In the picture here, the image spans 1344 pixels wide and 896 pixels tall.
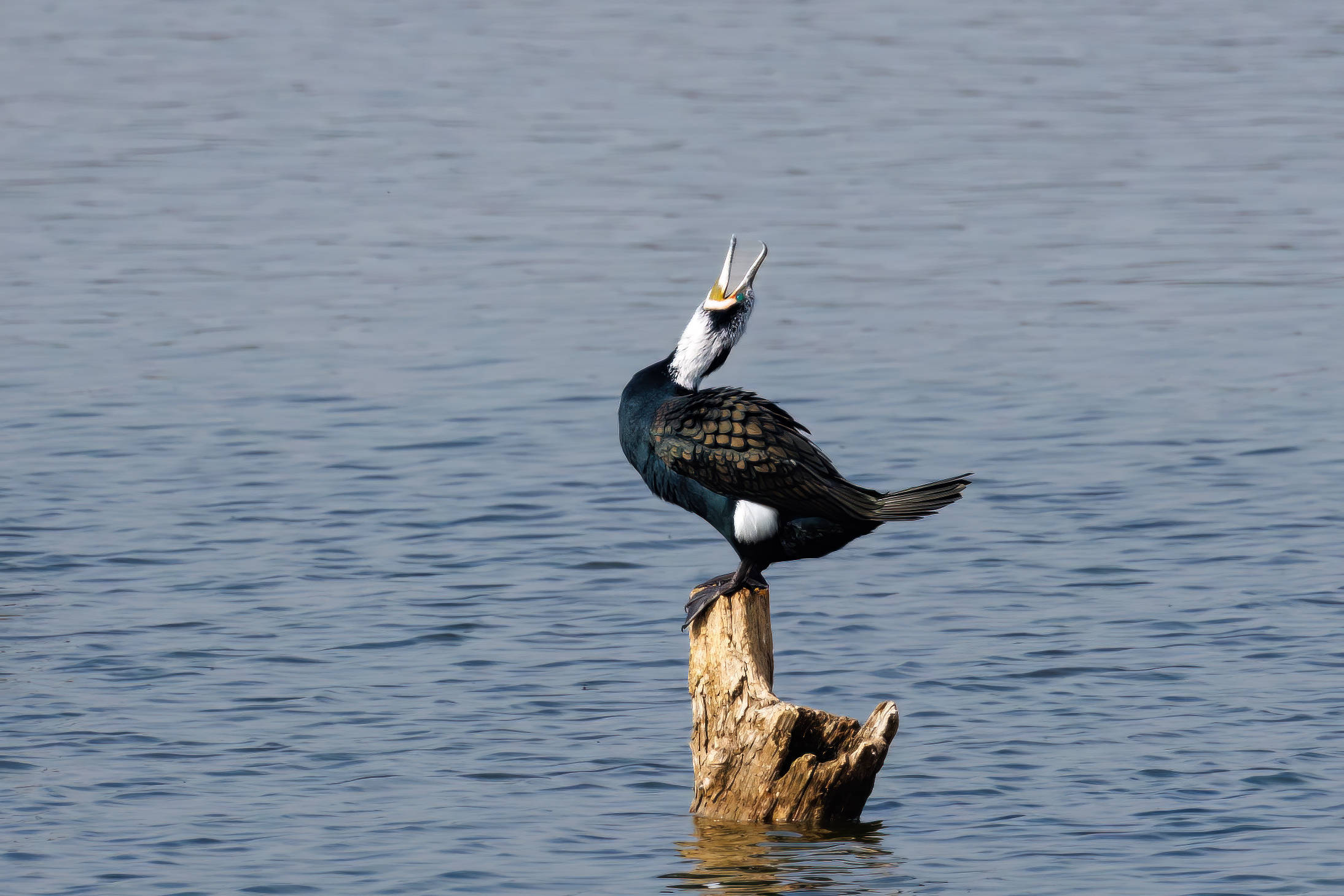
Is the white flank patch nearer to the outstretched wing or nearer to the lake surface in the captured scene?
the outstretched wing

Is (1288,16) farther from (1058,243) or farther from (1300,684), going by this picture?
(1300,684)

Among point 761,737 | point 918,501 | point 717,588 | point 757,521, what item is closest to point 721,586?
point 717,588

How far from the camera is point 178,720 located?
444 inches

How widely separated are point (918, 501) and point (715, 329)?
1084mm

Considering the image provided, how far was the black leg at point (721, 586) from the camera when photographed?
344 inches

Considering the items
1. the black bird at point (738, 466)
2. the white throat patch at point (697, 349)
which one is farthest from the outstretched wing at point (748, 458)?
the white throat patch at point (697, 349)

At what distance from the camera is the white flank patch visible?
865 cm

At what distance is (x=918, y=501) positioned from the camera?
8.67 m

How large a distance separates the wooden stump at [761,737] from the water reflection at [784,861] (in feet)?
0.26

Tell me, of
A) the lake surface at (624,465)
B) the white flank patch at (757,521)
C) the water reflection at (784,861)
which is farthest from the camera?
the lake surface at (624,465)

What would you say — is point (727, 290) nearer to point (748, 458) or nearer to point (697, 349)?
point (697, 349)

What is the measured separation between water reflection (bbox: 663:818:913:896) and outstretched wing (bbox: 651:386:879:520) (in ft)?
5.20

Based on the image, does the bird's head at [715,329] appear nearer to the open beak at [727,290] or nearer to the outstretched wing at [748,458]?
the open beak at [727,290]

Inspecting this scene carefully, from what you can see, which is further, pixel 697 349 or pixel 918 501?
pixel 697 349
